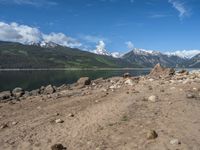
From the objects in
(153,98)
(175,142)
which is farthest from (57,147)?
(153,98)

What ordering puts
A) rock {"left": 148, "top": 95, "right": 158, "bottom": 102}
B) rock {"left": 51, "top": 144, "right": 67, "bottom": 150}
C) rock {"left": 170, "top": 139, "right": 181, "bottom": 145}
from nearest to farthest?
rock {"left": 170, "top": 139, "right": 181, "bottom": 145}, rock {"left": 51, "top": 144, "right": 67, "bottom": 150}, rock {"left": 148, "top": 95, "right": 158, "bottom": 102}

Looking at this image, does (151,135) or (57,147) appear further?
(151,135)

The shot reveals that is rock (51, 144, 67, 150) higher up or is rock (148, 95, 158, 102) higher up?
rock (148, 95, 158, 102)

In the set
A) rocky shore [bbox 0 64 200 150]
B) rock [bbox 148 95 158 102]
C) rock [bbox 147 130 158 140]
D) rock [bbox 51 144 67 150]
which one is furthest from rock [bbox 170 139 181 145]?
rock [bbox 148 95 158 102]

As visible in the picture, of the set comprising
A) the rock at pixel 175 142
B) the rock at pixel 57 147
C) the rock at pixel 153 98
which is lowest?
the rock at pixel 57 147

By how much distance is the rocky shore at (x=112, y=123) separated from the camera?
13.7m

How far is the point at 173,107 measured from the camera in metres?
19.3

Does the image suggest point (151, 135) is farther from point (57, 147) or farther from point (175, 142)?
point (57, 147)

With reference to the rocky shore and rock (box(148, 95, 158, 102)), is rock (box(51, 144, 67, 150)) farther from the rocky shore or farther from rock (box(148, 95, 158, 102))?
rock (box(148, 95, 158, 102))

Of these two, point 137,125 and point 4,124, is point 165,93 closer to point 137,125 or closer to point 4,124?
point 137,125

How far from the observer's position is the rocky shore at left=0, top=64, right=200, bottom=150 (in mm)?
13672

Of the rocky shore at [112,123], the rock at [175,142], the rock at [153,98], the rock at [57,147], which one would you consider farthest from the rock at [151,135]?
the rock at [153,98]

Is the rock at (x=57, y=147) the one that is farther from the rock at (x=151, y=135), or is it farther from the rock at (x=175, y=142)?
the rock at (x=175, y=142)

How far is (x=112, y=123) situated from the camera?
16.4 meters
